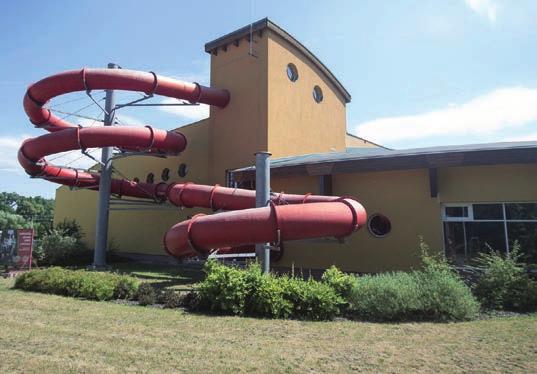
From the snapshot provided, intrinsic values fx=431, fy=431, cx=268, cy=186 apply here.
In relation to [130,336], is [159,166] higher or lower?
higher

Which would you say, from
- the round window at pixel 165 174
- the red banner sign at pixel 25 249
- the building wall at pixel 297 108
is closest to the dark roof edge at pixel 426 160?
the building wall at pixel 297 108

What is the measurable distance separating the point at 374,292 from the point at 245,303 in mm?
2501

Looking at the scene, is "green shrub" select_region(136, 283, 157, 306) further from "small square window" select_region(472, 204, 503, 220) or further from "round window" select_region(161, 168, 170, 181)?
"round window" select_region(161, 168, 170, 181)

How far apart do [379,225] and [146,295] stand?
313 inches

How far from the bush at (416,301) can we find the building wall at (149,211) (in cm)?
1305

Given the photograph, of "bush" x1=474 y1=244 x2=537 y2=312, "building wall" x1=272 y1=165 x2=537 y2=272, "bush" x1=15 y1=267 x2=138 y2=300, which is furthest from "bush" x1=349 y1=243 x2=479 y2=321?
"bush" x1=15 y1=267 x2=138 y2=300

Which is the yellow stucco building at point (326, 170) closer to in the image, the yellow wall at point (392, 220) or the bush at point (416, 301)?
the yellow wall at point (392, 220)

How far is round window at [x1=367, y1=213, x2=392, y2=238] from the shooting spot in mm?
13759

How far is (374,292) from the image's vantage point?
8.25 meters

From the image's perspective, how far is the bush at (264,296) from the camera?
318 inches

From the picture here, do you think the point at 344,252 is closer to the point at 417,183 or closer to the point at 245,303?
the point at 417,183

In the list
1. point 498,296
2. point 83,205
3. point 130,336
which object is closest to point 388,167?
point 498,296

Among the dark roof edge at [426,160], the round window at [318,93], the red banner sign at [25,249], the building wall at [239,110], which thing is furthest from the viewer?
the round window at [318,93]

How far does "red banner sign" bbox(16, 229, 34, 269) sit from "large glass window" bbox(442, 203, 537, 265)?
14809mm
